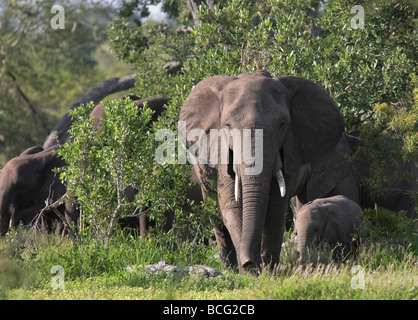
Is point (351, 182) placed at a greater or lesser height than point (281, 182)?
lesser

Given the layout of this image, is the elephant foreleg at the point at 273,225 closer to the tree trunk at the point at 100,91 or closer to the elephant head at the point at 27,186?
the elephant head at the point at 27,186

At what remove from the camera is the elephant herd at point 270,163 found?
894 centimetres

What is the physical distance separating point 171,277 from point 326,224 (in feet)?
9.28

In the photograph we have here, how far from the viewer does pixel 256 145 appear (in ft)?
29.1

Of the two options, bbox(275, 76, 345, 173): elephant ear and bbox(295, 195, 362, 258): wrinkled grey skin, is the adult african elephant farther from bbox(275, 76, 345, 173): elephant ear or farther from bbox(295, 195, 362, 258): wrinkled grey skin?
bbox(295, 195, 362, 258): wrinkled grey skin

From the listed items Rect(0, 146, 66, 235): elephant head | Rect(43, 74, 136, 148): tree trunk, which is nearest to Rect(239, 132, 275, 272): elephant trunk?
Rect(0, 146, 66, 235): elephant head

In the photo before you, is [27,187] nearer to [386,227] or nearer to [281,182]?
[281,182]

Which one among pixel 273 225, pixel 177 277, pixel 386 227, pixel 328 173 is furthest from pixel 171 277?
pixel 328 173

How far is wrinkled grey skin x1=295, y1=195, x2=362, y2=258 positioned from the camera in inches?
407

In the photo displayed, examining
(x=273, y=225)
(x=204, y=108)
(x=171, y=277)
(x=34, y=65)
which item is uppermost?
(x=34, y=65)

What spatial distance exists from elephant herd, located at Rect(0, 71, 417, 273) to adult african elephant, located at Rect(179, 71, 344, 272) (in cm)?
1

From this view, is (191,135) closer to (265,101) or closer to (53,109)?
(265,101)
